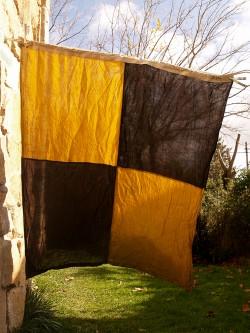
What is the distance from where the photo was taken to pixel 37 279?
25.2ft

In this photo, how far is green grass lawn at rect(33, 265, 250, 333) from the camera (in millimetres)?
5309

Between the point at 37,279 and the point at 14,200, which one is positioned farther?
the point at 37,279

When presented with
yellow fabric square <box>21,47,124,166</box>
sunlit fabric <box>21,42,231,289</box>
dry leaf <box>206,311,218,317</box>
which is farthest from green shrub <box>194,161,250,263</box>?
yellow fabric square <box>21,47,124,166</box>

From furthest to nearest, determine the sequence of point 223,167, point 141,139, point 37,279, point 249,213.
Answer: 1. point 223,167
2. point 249,213
3. point 37,279
4. point 141,139

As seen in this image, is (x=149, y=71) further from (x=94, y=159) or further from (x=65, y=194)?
(x=65, y=194)

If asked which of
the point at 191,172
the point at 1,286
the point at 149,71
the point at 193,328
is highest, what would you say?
the point at 149,71

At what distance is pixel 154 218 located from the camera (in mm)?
4562

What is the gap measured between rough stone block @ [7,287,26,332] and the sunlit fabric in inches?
12.5

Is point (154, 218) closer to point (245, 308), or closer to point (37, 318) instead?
point (37, 318)

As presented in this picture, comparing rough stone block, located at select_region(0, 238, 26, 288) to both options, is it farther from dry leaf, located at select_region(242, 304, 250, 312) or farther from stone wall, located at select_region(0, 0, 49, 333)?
dry leaf, located at select_region(242, 304, 250, 312)

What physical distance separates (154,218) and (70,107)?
1.46 metres

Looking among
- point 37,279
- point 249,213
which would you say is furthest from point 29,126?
point 249,213

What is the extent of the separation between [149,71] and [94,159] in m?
1.09

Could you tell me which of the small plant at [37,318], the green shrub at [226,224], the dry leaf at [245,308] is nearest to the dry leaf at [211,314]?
the dry leaf at [245,308]
